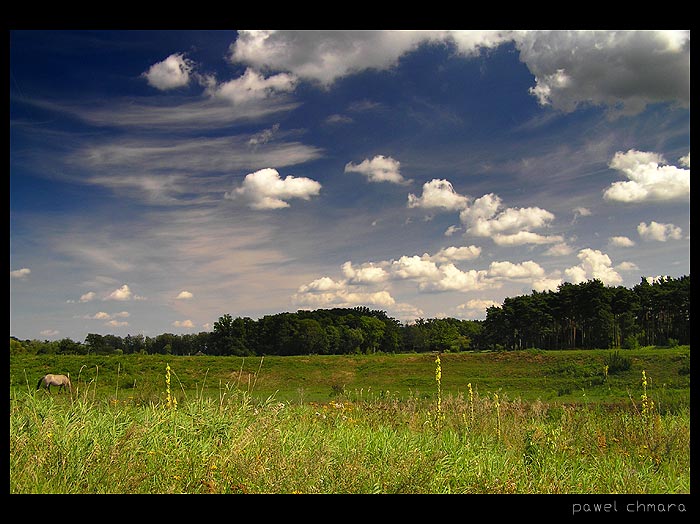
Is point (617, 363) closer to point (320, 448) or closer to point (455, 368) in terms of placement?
point (455, 368)

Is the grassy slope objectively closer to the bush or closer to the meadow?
the bush

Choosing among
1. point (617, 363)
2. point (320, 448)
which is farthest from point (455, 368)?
point (320, 448)

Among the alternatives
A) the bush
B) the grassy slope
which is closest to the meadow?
the grassy slope

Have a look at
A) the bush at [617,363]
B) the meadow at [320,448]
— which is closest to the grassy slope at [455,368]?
the bush at [617,363]

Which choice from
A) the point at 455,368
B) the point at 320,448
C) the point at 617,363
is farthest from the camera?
the point at 455,368

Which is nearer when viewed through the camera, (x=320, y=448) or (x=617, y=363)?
(x=320, y=448)

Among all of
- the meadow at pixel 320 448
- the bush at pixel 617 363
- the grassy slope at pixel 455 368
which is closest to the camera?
the meadow at pixel 320 448

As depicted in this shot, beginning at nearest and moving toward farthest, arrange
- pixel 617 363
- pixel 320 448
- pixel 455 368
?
pixel 320 448 → pixel 617 363 → pixel 455 368

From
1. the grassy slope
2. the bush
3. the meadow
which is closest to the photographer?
the meadow

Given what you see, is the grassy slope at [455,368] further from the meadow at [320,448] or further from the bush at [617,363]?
the meadow at [320,448]

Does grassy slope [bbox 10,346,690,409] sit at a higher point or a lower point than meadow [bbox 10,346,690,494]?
lower

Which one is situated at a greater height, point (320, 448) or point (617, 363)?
point (320, 448)

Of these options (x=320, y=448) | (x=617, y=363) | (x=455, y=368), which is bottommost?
(x=455, y=368)
